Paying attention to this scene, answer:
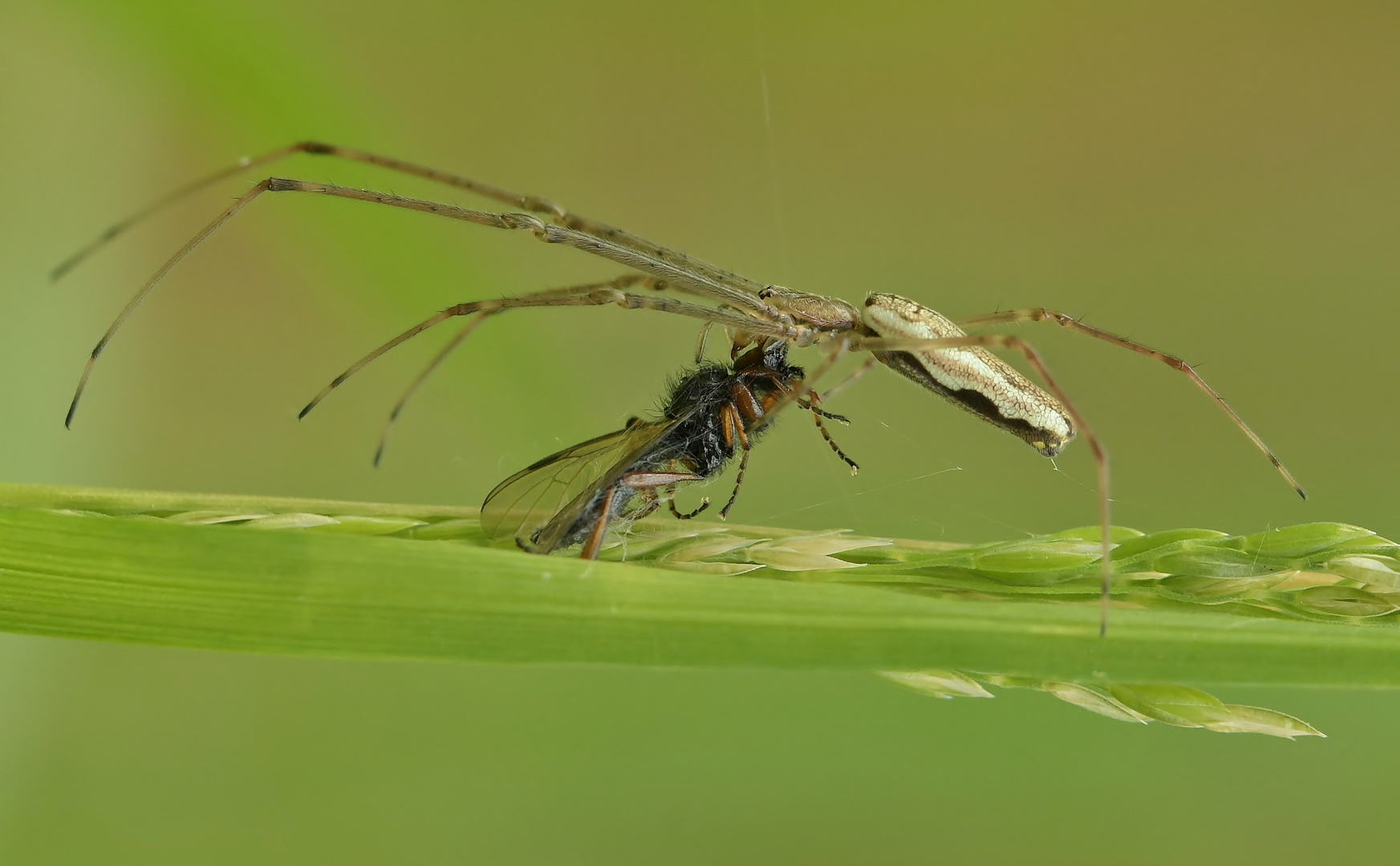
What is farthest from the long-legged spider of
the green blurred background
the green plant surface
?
the green plant surface

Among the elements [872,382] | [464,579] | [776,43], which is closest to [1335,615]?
[464,579]

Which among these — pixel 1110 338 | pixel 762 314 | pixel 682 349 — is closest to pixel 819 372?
pixel 762 314

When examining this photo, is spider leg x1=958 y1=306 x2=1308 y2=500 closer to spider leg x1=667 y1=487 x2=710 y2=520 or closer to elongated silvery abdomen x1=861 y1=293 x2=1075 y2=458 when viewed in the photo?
elongated silvery abdomen x1=861 y1=293 x2=1075 y2=458

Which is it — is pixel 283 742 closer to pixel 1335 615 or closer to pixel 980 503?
pixel 980 503

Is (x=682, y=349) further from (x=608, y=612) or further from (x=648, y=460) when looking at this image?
(x=608, y=612)

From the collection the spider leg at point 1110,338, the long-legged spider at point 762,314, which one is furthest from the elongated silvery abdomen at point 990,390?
the spider leg at point 1110,338
